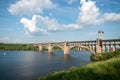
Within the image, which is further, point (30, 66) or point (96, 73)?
point (30, 66)

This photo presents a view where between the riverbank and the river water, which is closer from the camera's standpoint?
the riverbank

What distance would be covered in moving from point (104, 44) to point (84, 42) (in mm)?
17477

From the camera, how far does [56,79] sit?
31000 millimetres

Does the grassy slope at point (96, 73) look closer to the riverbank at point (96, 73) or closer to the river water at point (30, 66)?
the riverbank at point (96, 73)

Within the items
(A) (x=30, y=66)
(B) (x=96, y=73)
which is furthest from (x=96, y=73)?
(A) (x=30, y=66)

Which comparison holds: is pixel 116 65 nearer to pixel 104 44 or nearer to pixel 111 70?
pixel 111 70

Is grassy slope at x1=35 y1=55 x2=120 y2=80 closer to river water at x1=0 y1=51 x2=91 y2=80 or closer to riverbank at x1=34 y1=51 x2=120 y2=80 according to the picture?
riverbank at x1=34 y1=51 x2=120 y2=80

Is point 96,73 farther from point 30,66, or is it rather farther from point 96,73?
point 30,66

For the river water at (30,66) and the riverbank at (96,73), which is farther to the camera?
the river water at (30,66)

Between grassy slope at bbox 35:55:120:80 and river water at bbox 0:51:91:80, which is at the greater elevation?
grassy slope at bbox 35:55:120:80

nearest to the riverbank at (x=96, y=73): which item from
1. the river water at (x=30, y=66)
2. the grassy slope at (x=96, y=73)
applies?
the grassy slope at (x=96, y=73)

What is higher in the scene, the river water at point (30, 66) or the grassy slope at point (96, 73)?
the grassy slope at point (96, 73)

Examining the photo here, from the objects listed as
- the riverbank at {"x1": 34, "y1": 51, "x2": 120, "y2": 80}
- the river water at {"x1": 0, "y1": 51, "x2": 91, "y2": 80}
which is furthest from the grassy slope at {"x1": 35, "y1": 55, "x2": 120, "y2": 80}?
the river water at {"x1": 0, "y1": 51, "x2": 91, "y2": 80}

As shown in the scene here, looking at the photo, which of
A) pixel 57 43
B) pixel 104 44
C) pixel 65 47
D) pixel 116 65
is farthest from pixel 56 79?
pixel 57 43
